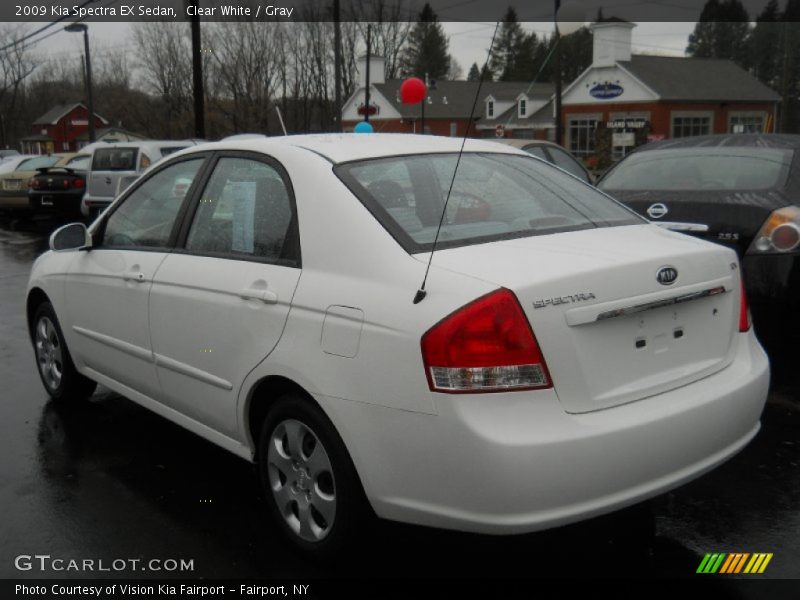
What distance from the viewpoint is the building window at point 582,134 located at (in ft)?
183

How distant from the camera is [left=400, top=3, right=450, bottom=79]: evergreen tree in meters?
76.4

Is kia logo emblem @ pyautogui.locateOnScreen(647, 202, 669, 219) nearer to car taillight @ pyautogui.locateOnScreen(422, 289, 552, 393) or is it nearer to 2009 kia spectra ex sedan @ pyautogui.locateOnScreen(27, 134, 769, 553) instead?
2009 kia spectra ex sedan @ pyautogui.locateOnScreen(27, 134, 769, 553)

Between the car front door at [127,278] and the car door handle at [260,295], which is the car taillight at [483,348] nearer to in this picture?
the car door handle at [260,295]

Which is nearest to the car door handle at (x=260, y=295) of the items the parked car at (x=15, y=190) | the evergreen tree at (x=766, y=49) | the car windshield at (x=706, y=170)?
the car windshield at (x=706, y=170)

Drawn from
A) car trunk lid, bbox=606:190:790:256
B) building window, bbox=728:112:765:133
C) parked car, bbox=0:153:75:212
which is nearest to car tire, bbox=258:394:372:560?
car trunk lid, bbox=606:190:790:256

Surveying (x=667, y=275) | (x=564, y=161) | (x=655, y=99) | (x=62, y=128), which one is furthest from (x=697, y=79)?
(x=62, y=128)

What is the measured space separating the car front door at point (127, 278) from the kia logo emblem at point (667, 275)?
227cm

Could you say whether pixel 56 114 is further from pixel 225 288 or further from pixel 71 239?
pixel 225 288

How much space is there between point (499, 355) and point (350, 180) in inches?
41.3

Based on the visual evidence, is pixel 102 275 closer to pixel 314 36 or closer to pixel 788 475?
pixel 788 475

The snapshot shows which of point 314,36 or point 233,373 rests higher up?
point 314,36

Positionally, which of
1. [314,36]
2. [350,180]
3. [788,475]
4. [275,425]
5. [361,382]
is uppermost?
[314,36]

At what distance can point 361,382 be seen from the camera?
8.93 ft

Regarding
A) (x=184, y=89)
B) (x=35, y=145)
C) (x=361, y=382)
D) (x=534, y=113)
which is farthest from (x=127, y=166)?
(x=35, y=145)
